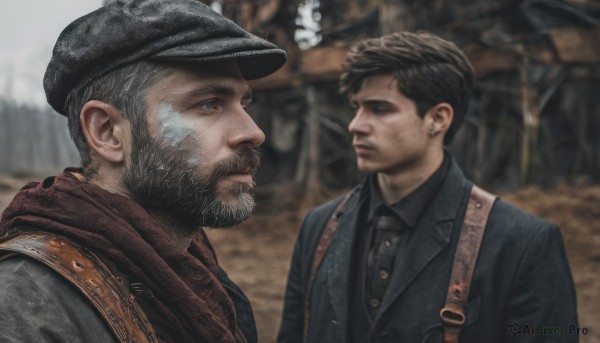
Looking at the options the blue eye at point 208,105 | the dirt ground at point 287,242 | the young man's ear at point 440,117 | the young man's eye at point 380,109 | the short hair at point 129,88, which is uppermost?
the short hair at point 129,88

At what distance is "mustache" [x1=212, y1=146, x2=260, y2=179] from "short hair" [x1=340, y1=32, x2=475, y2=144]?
117 centimetres

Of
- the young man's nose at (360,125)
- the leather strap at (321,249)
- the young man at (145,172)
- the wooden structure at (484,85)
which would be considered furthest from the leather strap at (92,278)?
the wooden structure at (484,85)

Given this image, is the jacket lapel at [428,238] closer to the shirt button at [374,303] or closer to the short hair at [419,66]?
the shirt button at [374,303]

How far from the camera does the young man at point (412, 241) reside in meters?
2.01

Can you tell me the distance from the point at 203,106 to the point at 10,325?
2.32 feet

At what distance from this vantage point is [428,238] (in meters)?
2.20

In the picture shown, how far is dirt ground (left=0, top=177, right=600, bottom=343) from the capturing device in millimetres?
5574

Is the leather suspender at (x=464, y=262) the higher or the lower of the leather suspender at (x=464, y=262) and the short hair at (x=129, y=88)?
the lower

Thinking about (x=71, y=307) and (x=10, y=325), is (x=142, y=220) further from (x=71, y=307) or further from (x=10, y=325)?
(x=10, y=325)

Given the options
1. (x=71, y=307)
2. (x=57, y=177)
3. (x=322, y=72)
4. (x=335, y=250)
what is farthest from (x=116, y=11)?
(x=322, y=72)

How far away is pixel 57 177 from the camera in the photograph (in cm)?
135

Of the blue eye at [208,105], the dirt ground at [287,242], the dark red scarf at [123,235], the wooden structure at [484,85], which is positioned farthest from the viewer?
the wooden structure at [484,85]

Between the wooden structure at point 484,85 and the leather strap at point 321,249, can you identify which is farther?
the wooden structure at point 484,85

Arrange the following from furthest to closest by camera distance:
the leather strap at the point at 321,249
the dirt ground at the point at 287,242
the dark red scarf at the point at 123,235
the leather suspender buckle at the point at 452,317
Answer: the dirt ground at the point at 287,242 → the leather strap at the point at 321,249 → the leather suspender buckle at the point at 452,317 → the dark red scarf at the point at 123,235
